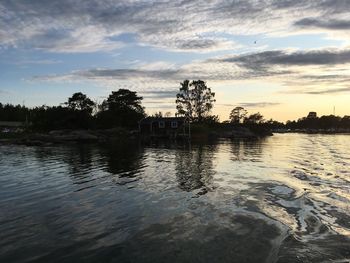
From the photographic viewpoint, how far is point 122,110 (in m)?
114

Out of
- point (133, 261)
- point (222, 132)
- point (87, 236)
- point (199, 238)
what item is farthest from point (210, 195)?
point (222, 132)

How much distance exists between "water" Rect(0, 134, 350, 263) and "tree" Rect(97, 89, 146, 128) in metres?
83.7

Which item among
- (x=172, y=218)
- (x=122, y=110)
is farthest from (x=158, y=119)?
(x=172, y=218)

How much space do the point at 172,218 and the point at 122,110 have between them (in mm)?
100075

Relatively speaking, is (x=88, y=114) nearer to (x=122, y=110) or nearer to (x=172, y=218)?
(x=122, y=110)

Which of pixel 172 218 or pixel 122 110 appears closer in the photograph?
pixel 172 218

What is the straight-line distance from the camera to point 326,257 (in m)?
11.1

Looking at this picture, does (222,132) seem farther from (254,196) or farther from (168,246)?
(168,246)

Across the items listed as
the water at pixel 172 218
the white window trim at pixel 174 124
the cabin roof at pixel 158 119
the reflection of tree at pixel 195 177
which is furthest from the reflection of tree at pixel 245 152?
the cabin roof at pixel 158 119

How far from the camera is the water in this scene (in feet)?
37.8

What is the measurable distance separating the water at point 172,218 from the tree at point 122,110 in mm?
83720

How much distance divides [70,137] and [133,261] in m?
77.1

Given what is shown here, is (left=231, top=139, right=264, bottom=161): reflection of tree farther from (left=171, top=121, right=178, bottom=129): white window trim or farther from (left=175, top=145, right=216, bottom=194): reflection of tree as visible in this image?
(left=171, top=121, right=178, bottom=129): white window trim

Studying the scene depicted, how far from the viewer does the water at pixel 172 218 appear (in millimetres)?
11531
